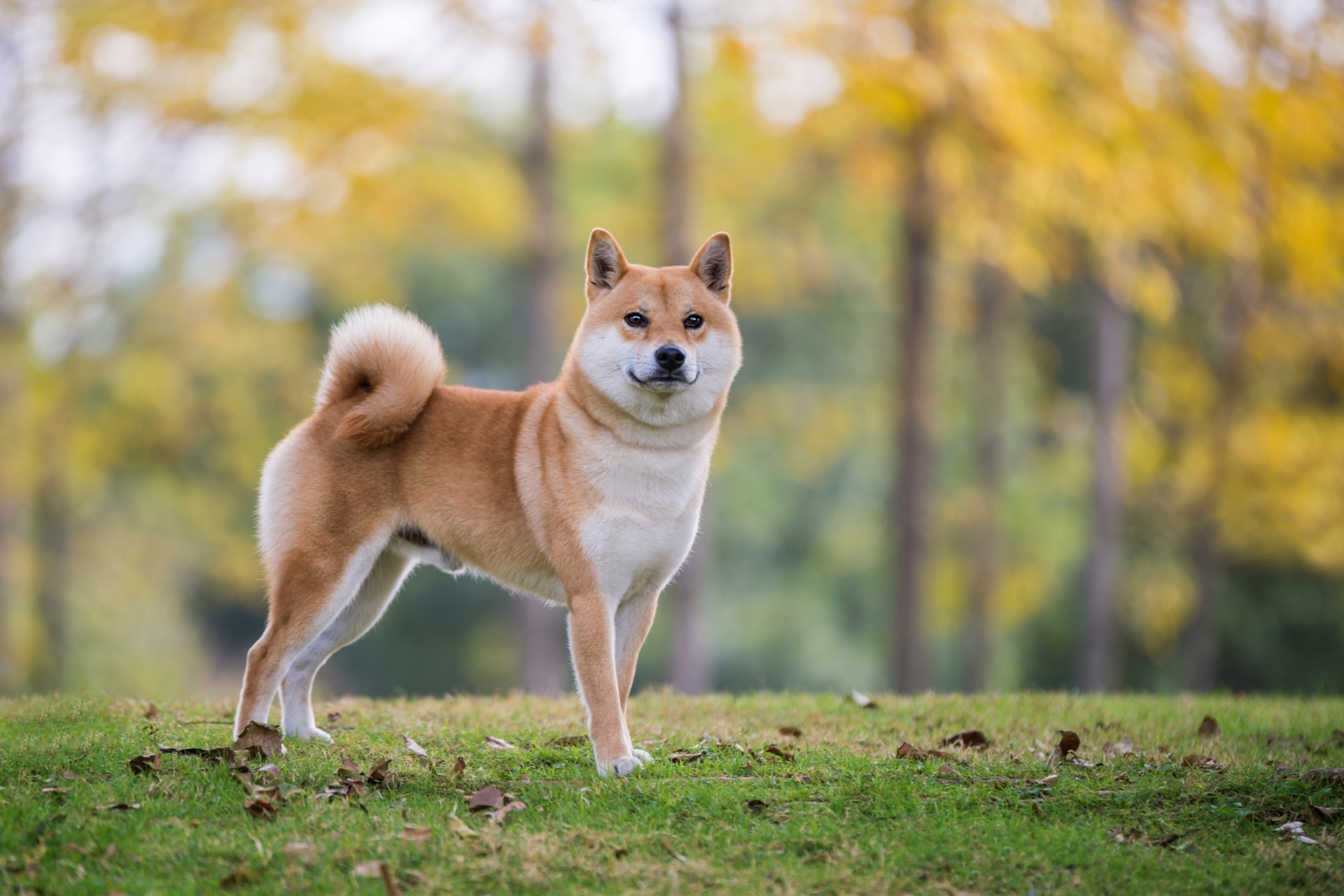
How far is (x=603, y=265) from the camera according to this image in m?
4.84

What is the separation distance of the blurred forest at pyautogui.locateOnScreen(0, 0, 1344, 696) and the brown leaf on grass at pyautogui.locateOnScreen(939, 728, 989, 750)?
4388 mm

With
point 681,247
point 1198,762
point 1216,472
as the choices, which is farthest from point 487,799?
point 1216,472

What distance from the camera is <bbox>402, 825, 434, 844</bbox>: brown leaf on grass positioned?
3633 millimetres

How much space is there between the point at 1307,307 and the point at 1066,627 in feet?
16.4

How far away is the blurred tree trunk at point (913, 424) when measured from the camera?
9766 mm

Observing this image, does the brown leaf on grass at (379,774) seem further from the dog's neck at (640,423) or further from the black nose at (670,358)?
the black nose at (670,358)

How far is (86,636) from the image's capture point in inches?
640

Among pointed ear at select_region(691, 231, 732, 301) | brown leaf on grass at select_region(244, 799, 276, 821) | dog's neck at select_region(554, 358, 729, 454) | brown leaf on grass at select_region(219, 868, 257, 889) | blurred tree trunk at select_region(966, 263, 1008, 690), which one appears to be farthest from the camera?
blurred tree trunk at select_region(966, 263, 1008, 690)

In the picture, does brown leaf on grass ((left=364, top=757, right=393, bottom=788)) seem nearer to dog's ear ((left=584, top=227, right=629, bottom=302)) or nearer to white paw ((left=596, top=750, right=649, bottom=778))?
white paw ((left=596, top=750, right=649, bottom=778))

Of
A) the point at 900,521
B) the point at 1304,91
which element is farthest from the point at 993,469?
the point at 1304,91

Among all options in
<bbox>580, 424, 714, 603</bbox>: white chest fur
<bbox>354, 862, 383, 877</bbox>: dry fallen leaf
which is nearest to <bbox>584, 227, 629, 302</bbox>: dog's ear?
<bbox>580, 424, 714, 603</bbox>: white chest fur

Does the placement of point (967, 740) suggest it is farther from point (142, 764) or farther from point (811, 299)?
point (811, 299)

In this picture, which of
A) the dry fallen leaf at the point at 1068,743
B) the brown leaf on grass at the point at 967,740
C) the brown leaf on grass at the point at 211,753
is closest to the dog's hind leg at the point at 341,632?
the brown leaf on grass at the point at 211,753

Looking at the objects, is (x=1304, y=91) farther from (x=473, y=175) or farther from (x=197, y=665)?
(x=197, y=665)
